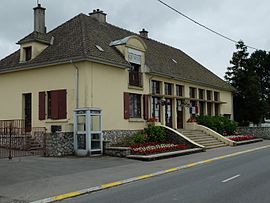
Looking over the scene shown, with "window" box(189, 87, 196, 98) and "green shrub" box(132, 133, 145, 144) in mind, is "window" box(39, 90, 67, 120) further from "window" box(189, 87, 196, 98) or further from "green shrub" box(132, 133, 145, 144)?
"window" box(189, 87, 196, 98)

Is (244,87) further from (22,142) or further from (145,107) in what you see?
(22,142)

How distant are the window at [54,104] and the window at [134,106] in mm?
4874

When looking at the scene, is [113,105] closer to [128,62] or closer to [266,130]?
[128,62]

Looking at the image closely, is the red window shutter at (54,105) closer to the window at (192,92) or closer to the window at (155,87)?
the window at (155,87)

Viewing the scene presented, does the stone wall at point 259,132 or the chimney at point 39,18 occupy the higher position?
the chimney at point 39,18

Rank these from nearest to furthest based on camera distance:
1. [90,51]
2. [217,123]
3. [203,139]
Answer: [90,51]
[203,139]
[217,123]

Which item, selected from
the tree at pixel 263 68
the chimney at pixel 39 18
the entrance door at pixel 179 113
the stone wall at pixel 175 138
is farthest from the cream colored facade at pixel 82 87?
the tree at pixel 263 68

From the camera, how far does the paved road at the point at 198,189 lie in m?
9.58

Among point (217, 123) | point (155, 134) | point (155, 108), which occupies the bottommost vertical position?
point (155, 134)

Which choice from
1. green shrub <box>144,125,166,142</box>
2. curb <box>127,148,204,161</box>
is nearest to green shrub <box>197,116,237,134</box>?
green shrub <box>144,125,166,142</box>

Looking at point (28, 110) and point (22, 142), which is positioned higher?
point (28, 110)

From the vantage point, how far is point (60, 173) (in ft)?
49.2

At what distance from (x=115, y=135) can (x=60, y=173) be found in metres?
9.87

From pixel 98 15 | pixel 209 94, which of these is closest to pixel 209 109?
pixel 209 94
